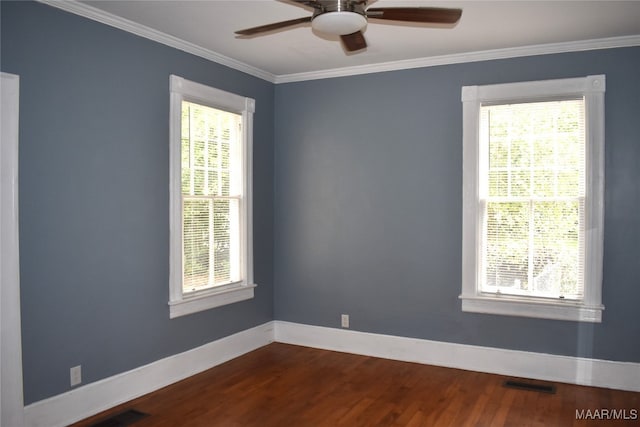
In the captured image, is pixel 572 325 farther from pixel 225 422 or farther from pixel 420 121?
pixel 225 422

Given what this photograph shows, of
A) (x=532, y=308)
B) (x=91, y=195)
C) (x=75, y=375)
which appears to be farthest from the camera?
(x=532, y=308)

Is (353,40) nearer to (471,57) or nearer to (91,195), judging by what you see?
(471,57)

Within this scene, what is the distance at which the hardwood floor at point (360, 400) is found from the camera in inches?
139

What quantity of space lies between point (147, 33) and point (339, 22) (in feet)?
6.30

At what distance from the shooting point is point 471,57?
4.58m

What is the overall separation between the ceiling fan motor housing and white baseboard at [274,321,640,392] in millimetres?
3103

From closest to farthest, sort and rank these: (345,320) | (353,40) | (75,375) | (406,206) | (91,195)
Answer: (353,40), (75,375), (91,195), (406,206), (345,320)

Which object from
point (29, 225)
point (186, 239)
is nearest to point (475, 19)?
point (186, 239)

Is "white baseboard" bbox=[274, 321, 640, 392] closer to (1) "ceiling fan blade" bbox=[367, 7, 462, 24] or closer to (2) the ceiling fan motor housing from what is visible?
(1) "ceiling fan blade" bbox=[367, 7, 462, 24]

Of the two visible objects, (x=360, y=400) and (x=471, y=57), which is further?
(x=471, y=57)

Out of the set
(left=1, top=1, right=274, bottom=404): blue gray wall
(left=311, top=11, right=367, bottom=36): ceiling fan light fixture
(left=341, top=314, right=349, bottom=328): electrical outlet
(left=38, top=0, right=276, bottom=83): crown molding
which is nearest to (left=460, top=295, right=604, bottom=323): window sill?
(left=341, top=314, right=349, bottom=328): electrical outlet

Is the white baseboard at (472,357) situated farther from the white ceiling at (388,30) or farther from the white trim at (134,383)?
the white ceiling at (388,30)

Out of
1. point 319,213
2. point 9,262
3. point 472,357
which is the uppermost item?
point 319,213

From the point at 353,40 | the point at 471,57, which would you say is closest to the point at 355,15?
the point at 353,40
